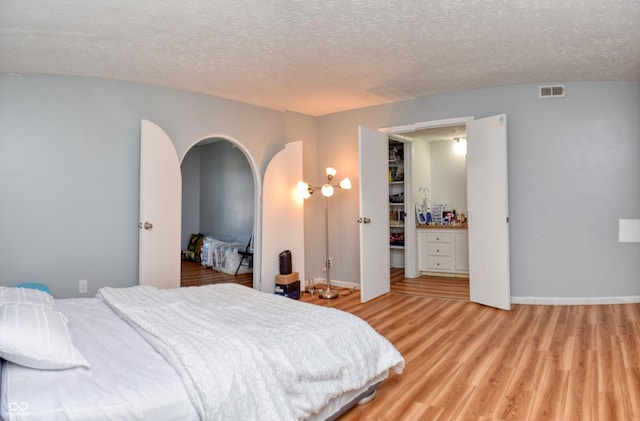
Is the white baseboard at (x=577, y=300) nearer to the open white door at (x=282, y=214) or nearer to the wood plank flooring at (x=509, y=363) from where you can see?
the wood plank flooring at (x=509, y=363)

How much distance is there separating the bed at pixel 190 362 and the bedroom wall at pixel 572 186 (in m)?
2.98

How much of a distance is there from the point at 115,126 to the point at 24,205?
42.3 inches

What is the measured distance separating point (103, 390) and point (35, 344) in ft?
1.21

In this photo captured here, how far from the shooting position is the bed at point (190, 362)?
138 cm

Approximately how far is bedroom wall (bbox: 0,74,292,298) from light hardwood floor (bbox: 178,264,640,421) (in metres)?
2.56

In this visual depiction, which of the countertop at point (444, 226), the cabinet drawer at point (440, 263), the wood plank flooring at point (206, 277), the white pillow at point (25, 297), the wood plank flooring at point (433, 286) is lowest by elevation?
the wood plank flooring at point (433, 286)

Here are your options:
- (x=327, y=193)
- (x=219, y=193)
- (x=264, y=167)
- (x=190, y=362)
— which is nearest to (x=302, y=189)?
(x=327, y=193)

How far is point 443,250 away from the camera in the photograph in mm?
6285

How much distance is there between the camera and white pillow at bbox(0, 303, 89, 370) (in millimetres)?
1479

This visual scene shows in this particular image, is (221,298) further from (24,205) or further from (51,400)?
(24,205)

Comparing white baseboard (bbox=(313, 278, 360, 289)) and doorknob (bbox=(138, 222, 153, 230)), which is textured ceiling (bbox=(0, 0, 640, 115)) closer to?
doorknob (bbox=(138, 222, 153, 230))

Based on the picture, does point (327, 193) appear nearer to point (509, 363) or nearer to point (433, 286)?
point (433, 286)

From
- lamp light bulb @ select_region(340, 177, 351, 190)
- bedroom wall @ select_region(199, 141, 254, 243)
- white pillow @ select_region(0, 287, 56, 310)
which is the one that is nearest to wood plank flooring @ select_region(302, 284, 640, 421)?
lamp light bulb @ select_region(340, 177, 351, 190)

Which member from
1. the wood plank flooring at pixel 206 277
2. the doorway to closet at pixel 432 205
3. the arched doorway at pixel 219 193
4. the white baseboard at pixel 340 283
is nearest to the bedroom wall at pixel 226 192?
the arched doorway at pixel 219 193
